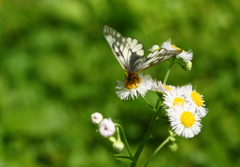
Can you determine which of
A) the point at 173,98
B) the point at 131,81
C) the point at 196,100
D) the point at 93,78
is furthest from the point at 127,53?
the point at 93,78

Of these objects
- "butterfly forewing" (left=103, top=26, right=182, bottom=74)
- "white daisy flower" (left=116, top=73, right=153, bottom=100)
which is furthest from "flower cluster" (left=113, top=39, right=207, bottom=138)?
"butterfly forewing" (left=103, top=26, right=182, bottom=74)

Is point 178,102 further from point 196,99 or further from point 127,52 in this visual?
point 127,52

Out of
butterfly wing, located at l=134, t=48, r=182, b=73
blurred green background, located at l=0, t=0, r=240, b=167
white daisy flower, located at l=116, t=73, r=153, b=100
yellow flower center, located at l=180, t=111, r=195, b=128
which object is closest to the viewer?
butterfly wing, located at l=134, t=48, r=182, b=73

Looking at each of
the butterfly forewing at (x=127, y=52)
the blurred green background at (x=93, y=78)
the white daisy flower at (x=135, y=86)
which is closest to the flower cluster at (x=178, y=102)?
the white daisy flower at (x=135, y=86)

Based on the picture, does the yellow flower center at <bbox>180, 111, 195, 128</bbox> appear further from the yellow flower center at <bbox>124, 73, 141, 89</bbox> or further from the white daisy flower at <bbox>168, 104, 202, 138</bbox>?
the yellow flower center at <bbox>124, 73, 141, 89</bbox>

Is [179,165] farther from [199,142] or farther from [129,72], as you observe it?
[129,72]

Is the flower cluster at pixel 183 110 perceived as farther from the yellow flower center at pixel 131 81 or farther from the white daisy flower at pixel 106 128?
the white daisy flower at pixel 106 128

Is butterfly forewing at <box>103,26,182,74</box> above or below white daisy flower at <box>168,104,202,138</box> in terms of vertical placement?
above
